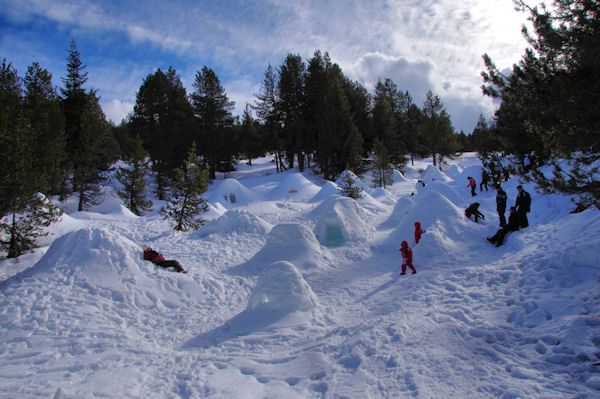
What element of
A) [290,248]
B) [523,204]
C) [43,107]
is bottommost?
[290,248]

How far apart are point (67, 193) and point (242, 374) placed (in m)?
27.2

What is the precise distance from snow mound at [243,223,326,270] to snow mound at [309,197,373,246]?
1766 mm

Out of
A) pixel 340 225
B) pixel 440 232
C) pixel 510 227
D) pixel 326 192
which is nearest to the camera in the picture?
pixel 510 227

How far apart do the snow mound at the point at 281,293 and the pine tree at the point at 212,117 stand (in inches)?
1253

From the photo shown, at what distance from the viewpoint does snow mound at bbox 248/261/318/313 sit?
772 centimetres

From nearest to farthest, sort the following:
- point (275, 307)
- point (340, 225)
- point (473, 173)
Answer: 1. point (275, 307)
2. point (340, 225)
3. point (473, 173)

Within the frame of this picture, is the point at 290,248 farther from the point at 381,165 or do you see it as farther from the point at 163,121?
the point at 163,121

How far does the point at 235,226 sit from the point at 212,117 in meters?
26.4

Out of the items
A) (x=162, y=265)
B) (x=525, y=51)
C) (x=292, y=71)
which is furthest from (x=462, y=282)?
(x=292, y=71)

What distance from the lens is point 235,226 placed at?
1555 cm

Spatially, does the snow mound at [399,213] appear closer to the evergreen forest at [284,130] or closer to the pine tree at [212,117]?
the evergreen forest at [284,130]

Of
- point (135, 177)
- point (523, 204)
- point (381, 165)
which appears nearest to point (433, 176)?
point (381, 165)

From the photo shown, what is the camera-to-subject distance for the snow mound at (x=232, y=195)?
27484mm

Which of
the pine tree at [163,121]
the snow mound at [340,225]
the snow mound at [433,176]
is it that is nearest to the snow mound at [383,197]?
the snow mound at [340,225]
